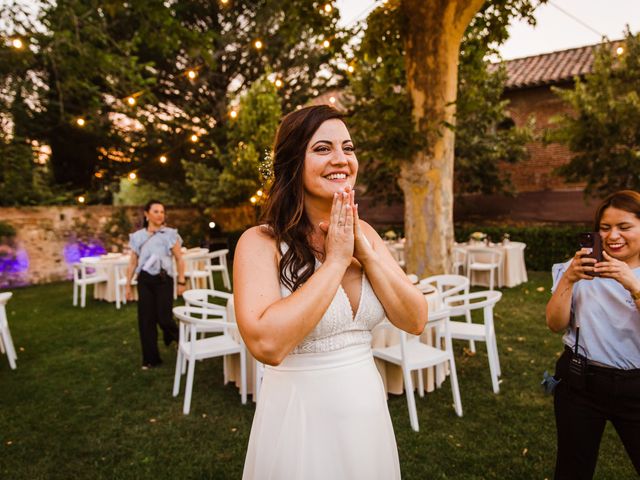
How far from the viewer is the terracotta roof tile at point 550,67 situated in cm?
1574

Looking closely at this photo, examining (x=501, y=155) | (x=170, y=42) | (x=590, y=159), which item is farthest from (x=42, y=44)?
(x=590, y=159)

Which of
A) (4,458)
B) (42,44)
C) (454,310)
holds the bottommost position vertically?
(4,458)

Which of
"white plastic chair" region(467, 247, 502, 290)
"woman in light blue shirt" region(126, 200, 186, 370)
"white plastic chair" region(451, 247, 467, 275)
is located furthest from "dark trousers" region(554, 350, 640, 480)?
"white plastic chair" region(451, 247, 467, 275)

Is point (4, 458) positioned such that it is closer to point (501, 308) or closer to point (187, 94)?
point (501, 308)

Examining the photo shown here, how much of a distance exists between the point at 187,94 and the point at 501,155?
38.5ft

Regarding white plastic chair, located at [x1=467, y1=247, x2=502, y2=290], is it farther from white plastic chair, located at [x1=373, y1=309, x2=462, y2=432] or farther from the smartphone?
the smartphone

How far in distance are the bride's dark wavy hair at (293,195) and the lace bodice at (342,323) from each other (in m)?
0.08

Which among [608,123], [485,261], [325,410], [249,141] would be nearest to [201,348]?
[325,410]

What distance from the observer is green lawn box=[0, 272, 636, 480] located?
10.8 feet

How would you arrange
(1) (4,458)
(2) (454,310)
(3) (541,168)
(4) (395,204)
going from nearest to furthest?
(1) (4,458), (2) (454,310), (3) (541,168), (4) (395,204)

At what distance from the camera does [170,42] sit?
834 centimetres

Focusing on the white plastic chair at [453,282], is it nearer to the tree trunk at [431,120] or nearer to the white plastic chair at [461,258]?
the tree trunk at [431,120]

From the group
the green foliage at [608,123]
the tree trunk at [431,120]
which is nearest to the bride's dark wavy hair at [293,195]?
the tree trunk at [431,120]

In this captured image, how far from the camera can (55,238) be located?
42.9 ft
